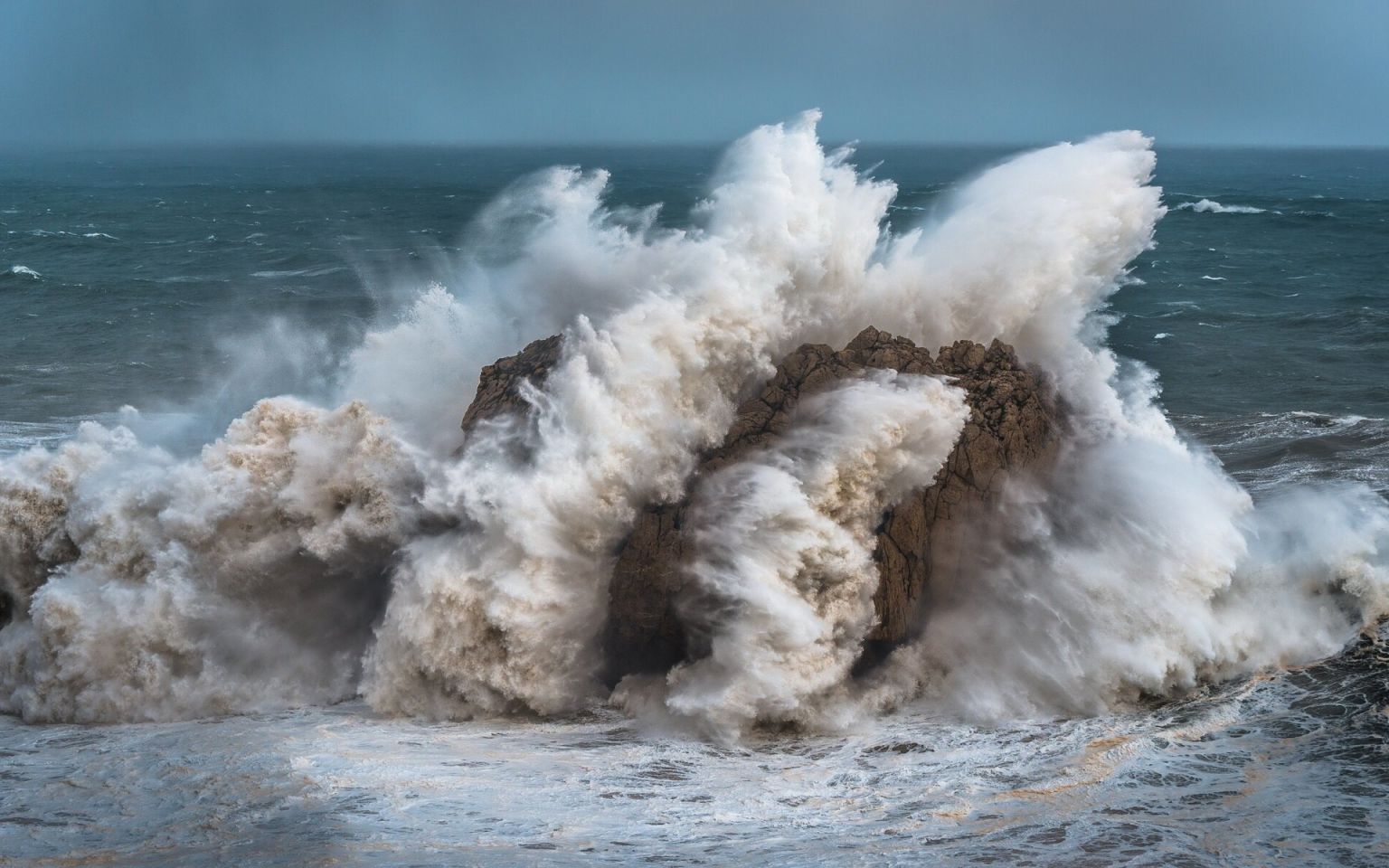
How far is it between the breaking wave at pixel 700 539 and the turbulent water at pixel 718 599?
0.12 ft

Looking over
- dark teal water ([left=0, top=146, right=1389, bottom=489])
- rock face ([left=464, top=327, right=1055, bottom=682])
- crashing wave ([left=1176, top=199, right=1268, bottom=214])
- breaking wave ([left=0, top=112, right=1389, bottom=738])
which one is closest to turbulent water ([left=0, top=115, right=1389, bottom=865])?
breaking wave ([left=0, top=112, right=1389, bottom=738])

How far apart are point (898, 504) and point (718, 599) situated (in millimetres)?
1969

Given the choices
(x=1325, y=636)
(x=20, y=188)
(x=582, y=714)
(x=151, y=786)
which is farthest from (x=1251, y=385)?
(x=20, y=188)

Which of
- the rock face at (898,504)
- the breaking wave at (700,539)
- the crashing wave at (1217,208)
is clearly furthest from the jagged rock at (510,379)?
the crashing wave at (1217,208)

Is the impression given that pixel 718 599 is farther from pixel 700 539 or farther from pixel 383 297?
pixel 383 297

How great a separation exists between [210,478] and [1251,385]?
1825 centimetres

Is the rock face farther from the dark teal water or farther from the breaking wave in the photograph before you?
the dark teal water

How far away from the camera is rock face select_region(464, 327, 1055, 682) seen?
1064 centimetres

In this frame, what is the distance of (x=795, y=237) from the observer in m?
13.0

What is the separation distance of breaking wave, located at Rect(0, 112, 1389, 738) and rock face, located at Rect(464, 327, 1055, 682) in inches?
6.9

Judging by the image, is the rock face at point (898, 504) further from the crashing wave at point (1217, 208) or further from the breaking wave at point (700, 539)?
the crashing wave at point (1217, 208)

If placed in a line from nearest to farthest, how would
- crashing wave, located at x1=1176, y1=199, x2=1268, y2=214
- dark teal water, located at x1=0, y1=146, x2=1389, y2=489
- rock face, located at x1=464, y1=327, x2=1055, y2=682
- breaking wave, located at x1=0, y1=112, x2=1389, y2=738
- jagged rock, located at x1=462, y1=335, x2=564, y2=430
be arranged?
1. breaking wave, located at x1=0, y1=112, x2=1389, y2=738
2. rock face, located at x1=464, y1=327, x2=1055, y2=682
3. jagged rock, located at x1=462, y1=335, x2=564, y2=430
4. dark teal water, located at x1=0, y1=146, x2=1389, y2=489
5. crashing wave, located at x1=1176, y1=199, x2=1268, y2=214

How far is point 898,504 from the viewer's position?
11.2m

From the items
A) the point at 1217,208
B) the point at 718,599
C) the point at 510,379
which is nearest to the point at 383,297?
the point at 510,379
